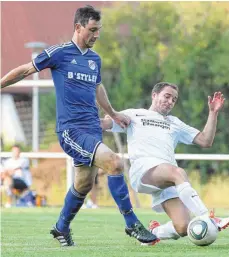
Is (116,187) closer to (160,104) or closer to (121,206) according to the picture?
(121,206)

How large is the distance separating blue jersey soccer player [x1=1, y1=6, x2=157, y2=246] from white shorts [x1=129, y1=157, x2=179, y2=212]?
22 centimetres

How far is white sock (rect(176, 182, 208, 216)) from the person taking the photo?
9133 millimetres

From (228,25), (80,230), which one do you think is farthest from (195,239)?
(228,25)

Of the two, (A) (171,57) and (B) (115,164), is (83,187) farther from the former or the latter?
(A) (171,57)

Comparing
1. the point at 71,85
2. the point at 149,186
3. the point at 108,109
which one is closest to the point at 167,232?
the point at 149,186

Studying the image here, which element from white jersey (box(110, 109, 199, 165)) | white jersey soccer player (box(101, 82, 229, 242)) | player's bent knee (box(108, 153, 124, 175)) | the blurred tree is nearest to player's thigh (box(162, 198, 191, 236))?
white jersey soccer player (box(101, 82, 229, 242))

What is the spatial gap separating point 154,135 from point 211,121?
0.60 meters

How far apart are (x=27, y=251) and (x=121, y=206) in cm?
115

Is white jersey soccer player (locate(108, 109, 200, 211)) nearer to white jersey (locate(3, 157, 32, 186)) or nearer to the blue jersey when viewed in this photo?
the blue jersey

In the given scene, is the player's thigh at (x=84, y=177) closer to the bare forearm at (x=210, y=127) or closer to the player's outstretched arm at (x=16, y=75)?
the player's outstretched arm at (x=16, y=75)

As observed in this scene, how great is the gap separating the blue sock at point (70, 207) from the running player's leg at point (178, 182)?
2.17 feet

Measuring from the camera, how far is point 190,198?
9141 millimetres

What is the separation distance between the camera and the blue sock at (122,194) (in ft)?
31.2

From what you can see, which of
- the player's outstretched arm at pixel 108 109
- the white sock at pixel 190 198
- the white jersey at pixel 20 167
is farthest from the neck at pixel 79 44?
the white jersey at pixel 20 167
